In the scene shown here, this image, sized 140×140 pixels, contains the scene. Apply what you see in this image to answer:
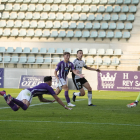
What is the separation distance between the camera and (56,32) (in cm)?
2791

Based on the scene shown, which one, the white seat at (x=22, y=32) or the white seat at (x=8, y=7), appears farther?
the white seat at (x=8, y=7)

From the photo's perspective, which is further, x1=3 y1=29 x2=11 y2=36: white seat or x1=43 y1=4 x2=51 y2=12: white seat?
x1=43 y1=4 x2=51 y2=12: white seat

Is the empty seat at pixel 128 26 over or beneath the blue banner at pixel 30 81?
over

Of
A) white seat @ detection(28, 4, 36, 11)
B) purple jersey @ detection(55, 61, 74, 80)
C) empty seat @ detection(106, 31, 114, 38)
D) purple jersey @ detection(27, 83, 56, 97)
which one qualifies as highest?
white seat @ detection(28, 4, 36, 11)

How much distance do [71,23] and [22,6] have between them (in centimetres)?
552

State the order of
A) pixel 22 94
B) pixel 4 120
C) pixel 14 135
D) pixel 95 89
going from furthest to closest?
pixel 95 89
pixel 22 94
pixel 4 120
pixel 14 135

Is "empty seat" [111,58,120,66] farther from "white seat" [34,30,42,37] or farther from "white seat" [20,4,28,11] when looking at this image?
"white seat" [20,4,28,11]

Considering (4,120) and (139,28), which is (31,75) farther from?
(4,120)

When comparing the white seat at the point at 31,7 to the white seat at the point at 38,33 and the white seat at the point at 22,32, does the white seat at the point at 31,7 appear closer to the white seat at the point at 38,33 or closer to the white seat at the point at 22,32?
the white seat at the point at 22,32

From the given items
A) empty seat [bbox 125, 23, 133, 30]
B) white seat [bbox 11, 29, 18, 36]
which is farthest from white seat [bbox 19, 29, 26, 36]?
empty seat [bbox 125, 23, 133, 30]

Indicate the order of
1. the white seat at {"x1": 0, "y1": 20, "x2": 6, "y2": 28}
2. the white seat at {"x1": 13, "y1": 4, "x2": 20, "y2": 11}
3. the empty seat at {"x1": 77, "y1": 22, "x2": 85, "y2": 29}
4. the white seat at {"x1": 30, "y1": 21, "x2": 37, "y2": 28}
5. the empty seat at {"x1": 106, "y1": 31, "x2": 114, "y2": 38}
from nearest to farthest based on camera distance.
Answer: the empty seat at {"x1": 106, "y1": 31, "x2": 114, "y2": 38} < the empty seat at {"x1": 77, "y1": 22, "x2": 85, "y2": 29} < the white seat at {"x1": 30, "y1": 21, "x2": 37, "y2": 28} < the white seat at {"x1": 0, "y1": 20, "x2": 6, "y2": 28} < the white seat at {"x1": 13, "y1": 4, "x2": 20, "y2": 11}

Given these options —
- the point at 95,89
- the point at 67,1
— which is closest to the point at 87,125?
the point at 95,89

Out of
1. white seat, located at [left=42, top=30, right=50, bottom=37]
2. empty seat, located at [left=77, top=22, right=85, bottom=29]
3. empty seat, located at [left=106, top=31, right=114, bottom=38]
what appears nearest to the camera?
empty seat, located at [left=106, top=31, right=114, bottom=38]

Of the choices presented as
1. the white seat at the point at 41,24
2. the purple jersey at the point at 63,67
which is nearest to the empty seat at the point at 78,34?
the white seat at the point at 41,24
